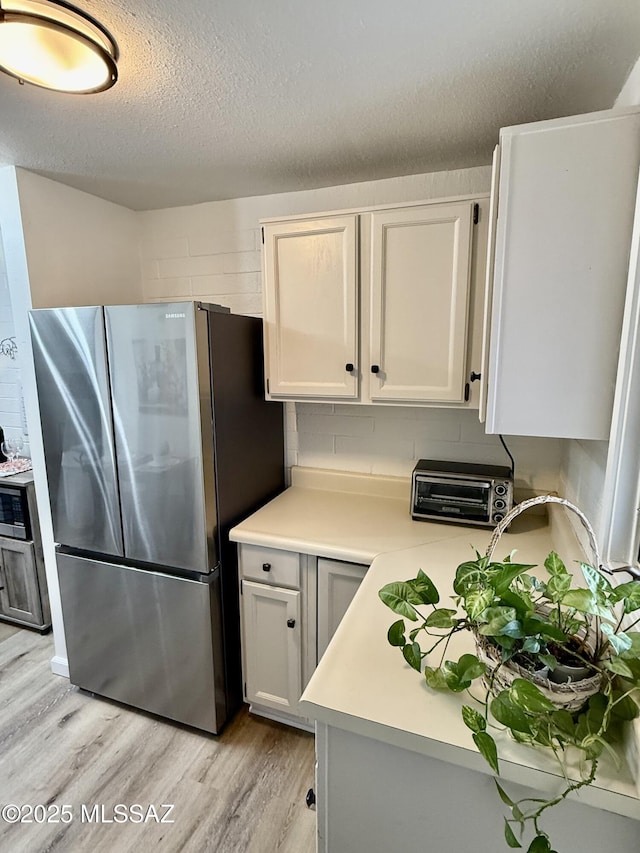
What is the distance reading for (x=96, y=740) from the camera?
71.4 inches

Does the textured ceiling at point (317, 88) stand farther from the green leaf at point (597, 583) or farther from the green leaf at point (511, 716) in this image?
the green leaf at point (511, 716)

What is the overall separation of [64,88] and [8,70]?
130 millimetres

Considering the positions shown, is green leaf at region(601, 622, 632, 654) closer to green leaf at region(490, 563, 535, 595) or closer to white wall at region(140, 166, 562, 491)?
Answer: green leaf at region(490, 563, 535, 595)

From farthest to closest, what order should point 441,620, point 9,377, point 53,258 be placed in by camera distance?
point 9,377 < point 53,258 < point 441,620

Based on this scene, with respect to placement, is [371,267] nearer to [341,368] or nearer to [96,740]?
[341,368]

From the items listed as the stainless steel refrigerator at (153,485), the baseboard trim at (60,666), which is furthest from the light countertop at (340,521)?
the baseboard trim at (60,666)

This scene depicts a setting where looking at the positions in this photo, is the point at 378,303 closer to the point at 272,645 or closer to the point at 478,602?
the point at 478,602

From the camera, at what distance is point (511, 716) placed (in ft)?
2.36

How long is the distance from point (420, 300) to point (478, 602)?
3.77 feet

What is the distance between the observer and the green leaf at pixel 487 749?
2.34 feet

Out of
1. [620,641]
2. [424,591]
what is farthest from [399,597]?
[620,641]

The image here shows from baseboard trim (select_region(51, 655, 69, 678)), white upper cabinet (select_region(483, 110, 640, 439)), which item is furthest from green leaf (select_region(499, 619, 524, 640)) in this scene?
baseboard trim (select_region(51, 655, 69, 678))

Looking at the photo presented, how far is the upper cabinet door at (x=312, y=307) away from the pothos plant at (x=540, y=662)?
1.06 m

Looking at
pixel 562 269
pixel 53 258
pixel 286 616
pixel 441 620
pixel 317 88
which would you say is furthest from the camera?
pixel 53 258
